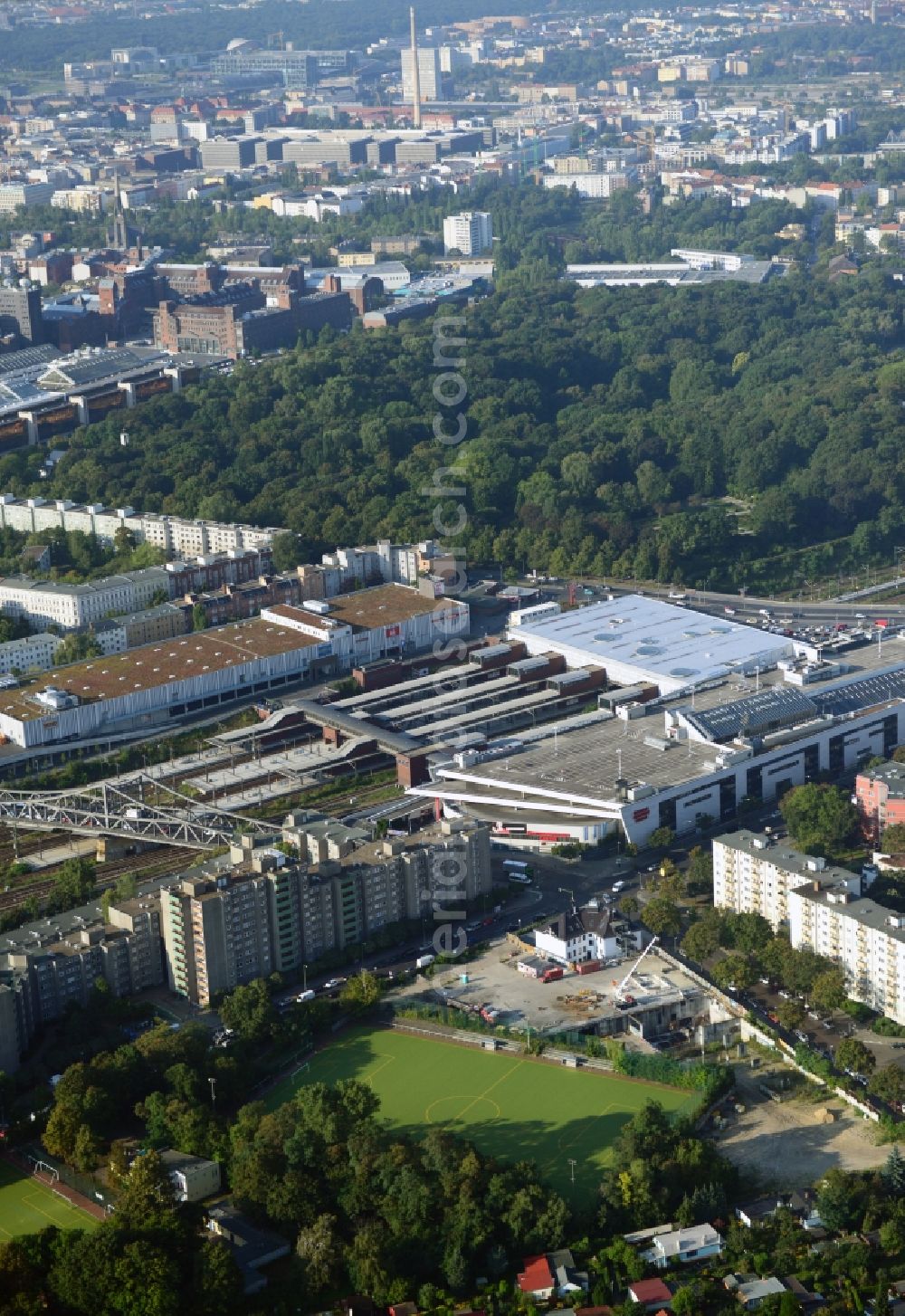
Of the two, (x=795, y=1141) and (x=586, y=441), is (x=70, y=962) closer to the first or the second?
(x=795, y=1141)

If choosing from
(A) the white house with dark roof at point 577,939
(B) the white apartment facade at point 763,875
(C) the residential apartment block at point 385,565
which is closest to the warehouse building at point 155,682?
(C) the residential apartment block at point 385,565

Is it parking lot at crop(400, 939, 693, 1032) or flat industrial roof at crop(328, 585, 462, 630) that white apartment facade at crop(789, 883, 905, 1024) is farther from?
flat industrial roof at crop(328, 585, 462, 630)

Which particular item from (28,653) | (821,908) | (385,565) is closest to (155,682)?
(28,653)

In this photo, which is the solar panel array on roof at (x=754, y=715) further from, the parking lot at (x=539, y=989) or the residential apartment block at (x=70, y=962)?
the residential apartment block at (x=70, y=962)

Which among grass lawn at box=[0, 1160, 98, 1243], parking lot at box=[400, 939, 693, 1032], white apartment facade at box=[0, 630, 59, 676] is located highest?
white apartment facade at box=[0, 630, 59, 676]

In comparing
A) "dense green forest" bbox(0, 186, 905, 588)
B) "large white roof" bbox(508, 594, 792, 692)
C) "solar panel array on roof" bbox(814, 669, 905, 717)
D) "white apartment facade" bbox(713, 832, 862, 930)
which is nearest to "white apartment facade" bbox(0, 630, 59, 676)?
"dense green forest" bbox(0, 186, 905, 588)

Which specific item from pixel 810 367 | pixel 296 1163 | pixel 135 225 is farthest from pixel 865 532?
pixel 135 225

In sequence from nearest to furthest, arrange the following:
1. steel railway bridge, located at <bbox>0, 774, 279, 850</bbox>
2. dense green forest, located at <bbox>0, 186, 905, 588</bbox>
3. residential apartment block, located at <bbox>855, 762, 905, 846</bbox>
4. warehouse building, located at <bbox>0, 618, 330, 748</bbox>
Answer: residential apartment block, located at <bbox>855, 762, 905, 846</bbox> < steel railway bridge, located at <bbox>0, 774, 279, 850</bbox> < warehouse building, located at <bbox>0, 618, 330, 748</bbox> < dense green forest, located at <bbox>0, 186, 905, 588</bbox>
